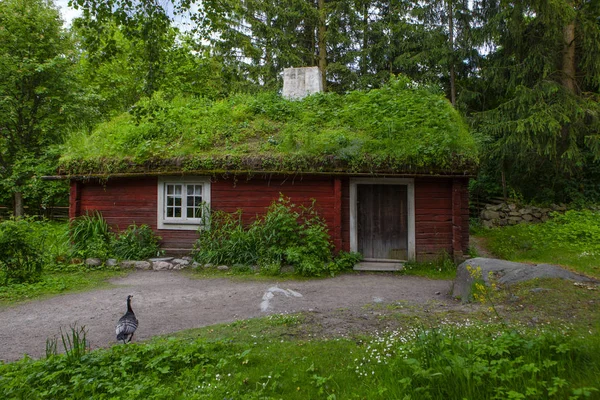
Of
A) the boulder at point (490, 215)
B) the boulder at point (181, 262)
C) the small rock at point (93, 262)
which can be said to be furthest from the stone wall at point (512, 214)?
the small rock at point (93, 262)

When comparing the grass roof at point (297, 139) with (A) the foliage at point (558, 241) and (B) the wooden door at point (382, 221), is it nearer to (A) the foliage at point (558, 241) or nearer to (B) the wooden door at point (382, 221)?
(B) the wooden door at point (382, 221)

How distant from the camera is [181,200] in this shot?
10250 millimetres

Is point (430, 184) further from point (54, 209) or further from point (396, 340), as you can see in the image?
point (54, 209)

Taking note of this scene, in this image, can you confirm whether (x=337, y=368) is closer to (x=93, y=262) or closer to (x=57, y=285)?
(x=57, y=285)

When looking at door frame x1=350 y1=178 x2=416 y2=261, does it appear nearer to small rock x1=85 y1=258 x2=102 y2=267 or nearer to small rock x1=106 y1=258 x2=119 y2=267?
small rock x1=106 y1=258 x2=119 y2=267

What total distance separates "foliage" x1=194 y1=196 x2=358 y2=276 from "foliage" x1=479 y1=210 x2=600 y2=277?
181 inches

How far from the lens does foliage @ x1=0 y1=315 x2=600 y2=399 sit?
249cm

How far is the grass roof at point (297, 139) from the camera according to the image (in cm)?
891

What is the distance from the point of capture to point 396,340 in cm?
367

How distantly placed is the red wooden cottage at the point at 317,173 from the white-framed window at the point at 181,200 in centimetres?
3

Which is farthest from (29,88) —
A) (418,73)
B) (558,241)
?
(558,241)

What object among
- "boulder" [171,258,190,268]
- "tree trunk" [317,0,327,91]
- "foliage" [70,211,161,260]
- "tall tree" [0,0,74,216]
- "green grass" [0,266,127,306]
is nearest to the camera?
"green grass" [0,266,127,306]

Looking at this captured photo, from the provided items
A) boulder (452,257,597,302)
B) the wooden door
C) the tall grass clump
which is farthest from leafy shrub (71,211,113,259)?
the tall grass clump

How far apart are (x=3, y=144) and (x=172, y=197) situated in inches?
484
